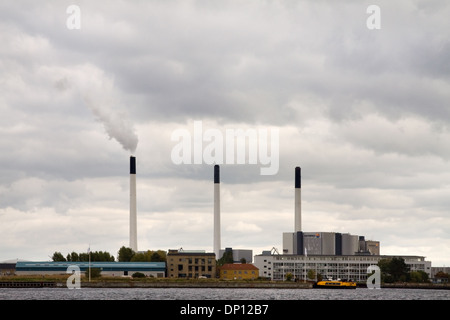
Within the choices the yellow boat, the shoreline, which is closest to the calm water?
the shoreline

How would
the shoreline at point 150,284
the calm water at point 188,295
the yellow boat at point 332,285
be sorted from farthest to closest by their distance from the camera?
the yellow boat at point 332,285, the shoreline at point 150,284, the calm water at point 188,295

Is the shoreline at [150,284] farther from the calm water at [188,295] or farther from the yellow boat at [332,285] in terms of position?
the calm water at [188,295]

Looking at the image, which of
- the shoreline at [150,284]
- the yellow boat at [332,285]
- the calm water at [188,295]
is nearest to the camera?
the calm water at [188,295]

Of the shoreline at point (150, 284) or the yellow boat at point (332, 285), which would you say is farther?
the yellow boat at point (332, 285)

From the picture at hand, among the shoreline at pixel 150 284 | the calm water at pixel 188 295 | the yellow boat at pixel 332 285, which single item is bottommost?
the yellow boat at pixel 332 285

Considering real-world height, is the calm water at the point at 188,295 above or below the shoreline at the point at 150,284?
above

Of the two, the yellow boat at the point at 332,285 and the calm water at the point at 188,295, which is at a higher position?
the calm water at the point at 188,295

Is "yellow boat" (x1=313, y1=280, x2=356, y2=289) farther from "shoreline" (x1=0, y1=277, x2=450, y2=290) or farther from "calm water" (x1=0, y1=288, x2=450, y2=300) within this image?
"calm water" (x1=0, y1=288, x2=450, y2=300)

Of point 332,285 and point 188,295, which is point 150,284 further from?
point 188,295

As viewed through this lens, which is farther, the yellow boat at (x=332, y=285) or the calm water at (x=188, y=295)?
the yellow boat at (x=332, y=285)

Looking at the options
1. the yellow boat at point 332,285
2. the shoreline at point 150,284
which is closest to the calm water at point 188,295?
the shoreline at point 150,284
